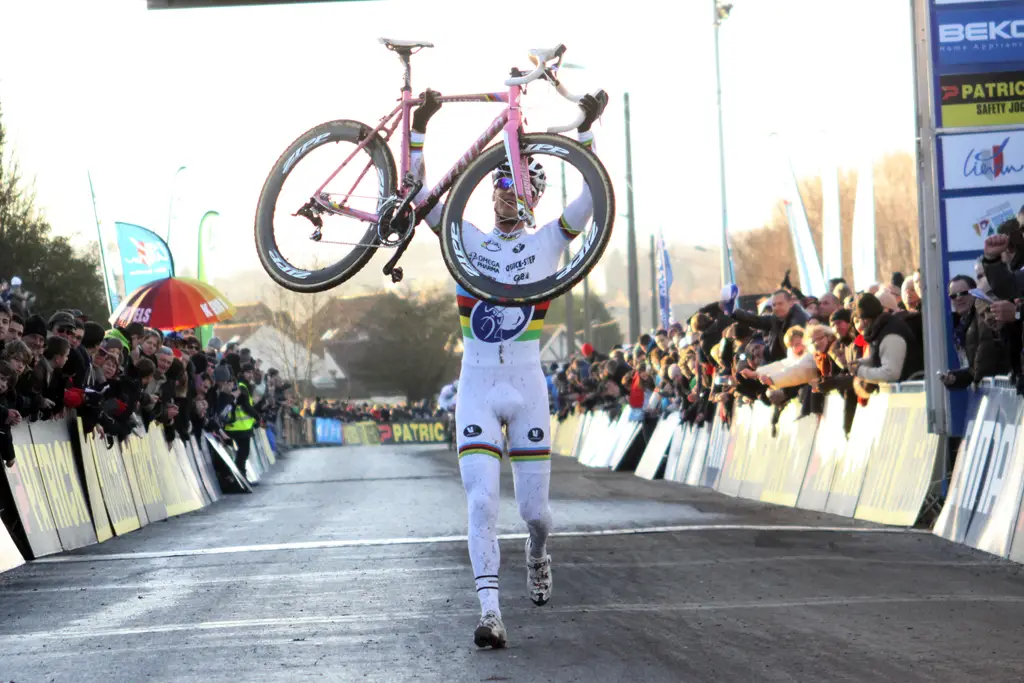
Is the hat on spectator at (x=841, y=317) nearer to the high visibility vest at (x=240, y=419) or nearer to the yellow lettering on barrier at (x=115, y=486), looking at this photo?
the yellow lettering on barrier at (x=115, y=486)

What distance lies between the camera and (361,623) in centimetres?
843

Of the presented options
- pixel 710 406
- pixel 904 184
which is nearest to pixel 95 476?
pixel 710 406

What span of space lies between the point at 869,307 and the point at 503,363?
25.1ft

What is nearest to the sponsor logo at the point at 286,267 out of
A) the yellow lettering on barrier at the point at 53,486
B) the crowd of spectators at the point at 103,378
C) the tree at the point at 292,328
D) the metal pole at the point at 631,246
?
the crowd of spectators at the point at 103,378

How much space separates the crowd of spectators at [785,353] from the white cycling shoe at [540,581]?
690cm

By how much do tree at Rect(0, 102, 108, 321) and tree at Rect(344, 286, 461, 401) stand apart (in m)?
59.9

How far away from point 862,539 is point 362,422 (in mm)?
77137

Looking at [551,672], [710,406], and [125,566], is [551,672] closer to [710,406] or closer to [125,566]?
[125,566]

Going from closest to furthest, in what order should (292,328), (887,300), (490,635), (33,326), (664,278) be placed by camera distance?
(490,635), (33,326), (887,300), (664,278), (292,328)

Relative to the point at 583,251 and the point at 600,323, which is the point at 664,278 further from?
the point at 600,323

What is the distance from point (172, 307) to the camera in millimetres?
22844

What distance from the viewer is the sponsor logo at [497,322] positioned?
8391 mm

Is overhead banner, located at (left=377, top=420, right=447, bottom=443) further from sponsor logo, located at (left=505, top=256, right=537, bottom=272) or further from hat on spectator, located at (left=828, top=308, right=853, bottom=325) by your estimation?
sponsor logo, located at (left=505, top=256, right=537, bottom=272)

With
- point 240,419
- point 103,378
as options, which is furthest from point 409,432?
point 103,378
